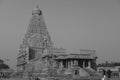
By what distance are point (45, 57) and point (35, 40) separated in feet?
56.6

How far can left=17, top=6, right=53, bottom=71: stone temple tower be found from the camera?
78625mm

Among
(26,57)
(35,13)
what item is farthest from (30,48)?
(35,13)

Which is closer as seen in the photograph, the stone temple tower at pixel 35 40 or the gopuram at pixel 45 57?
the gopuram at pixel 45 57

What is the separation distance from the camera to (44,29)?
8444cm

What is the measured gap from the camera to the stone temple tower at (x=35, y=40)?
78.6 meters

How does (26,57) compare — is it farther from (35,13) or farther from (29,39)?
(35,13)

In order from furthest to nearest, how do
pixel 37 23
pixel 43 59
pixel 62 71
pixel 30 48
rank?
1. pixel 37 23
2. pixel 30 48
3. pixel 43 59
4. pixel 62 71

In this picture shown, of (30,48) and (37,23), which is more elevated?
(37,23)

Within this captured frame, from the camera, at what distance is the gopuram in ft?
Answer: 178

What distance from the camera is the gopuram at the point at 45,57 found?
54.3 m

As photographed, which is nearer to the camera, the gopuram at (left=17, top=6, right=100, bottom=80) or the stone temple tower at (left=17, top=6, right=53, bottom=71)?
the gopuram at (left=17, top=6, right=100, bottom=80)

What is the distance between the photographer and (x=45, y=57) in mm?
64500

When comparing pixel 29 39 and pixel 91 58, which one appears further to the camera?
pixel 29 39

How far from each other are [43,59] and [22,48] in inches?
907
